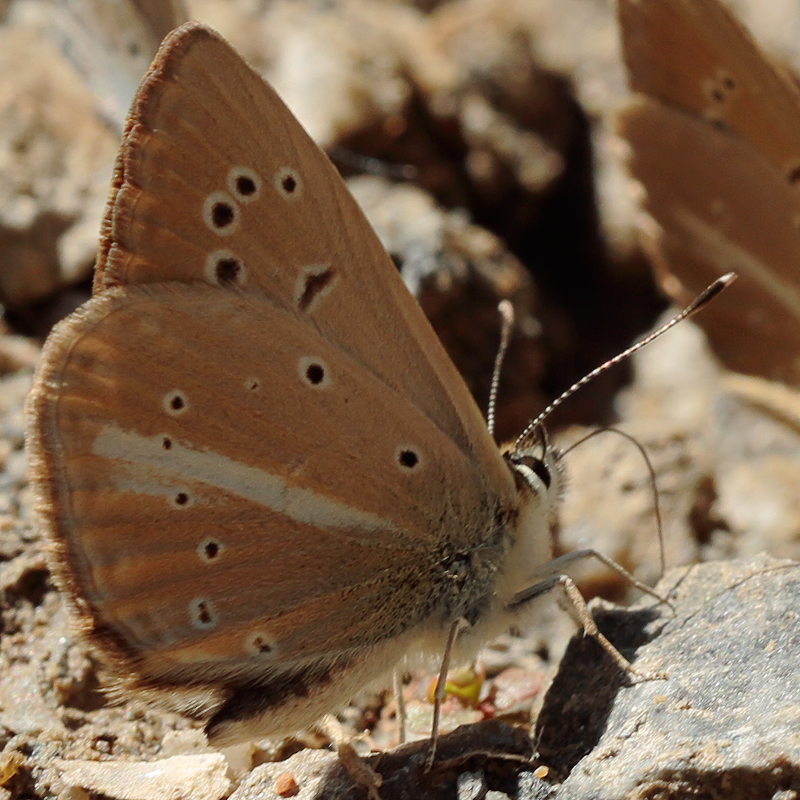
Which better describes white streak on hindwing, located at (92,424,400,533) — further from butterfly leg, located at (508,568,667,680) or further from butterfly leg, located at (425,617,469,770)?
butterfly leg, located at (508,568,667,680)

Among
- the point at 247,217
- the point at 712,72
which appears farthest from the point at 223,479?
the point at 712,72

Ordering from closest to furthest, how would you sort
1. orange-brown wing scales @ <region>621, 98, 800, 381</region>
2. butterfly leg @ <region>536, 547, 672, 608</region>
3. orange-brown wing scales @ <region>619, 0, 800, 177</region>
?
1. butterfly leg @ <region>536, 547, 672, 608</region>
2. orange-brown wing scales @ <region>619, 0, 800, 177</region>
3. orange-brown wing scales @ <region>621, 98, 800, 381</region>

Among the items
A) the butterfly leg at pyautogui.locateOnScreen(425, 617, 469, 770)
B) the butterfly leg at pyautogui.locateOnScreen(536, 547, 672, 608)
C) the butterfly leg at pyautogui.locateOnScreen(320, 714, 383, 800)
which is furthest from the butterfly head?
the butterfly leg at pyautogui.locateOnScreen(320, 714, 383, 800)

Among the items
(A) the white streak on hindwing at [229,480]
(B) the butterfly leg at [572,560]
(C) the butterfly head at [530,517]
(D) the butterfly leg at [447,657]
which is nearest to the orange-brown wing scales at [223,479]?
(A) the white streak on hindwing at [229,480]

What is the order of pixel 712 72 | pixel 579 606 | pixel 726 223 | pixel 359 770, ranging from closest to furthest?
pixel 359 770, pixel 579 606, pixel 712 72, pixel 726 223

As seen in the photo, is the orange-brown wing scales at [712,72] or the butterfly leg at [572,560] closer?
the butterfly leg at [572,560]

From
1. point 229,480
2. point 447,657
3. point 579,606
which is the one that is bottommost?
point 579,606

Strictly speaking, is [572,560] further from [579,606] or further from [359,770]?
[359,770]

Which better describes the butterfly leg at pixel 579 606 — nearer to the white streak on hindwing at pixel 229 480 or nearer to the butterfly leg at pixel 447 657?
the butterfly leg at pixel 447 657
